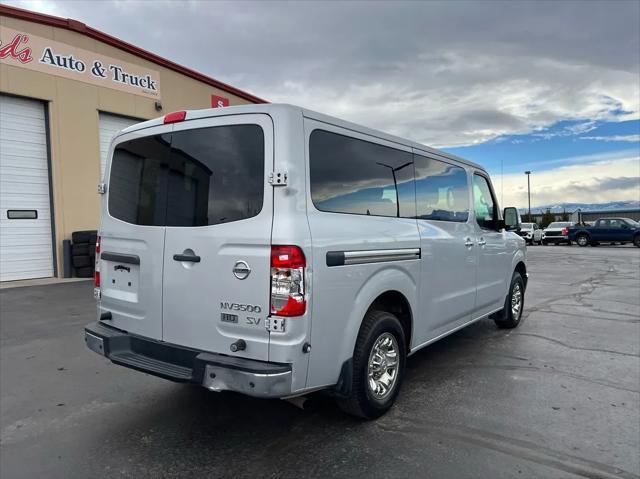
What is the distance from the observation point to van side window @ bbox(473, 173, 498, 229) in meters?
5.52

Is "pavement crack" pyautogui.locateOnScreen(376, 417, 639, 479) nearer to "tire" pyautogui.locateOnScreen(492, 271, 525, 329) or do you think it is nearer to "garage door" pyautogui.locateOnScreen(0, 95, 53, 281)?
"tire" pyautogui.locateOnScreen(492, 271, 525, 329)

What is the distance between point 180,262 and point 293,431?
4.96ft

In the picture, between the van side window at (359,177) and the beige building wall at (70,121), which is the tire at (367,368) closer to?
the van side window at (359,177)

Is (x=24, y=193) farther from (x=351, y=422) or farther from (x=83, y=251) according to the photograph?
(x=351, y=422)

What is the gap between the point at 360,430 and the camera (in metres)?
3.48

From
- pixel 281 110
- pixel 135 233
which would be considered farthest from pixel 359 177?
pixel 135 233

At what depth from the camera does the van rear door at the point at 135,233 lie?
133 inches

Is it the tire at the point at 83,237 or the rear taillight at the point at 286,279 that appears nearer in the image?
the rear taillight at the point at 286,279

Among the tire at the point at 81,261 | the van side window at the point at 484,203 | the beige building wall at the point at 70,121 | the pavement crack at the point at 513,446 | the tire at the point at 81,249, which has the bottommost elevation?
the pavement crack at the point at 513,446

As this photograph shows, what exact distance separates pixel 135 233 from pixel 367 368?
2026 mm

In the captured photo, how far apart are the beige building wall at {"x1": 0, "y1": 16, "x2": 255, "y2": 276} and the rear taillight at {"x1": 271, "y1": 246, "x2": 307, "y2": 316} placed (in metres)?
11.1

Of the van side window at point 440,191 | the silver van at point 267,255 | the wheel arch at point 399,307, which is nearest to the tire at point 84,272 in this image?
the silver van at point 267,255

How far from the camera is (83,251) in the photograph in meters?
11.9

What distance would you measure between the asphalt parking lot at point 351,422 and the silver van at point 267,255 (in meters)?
0.45
